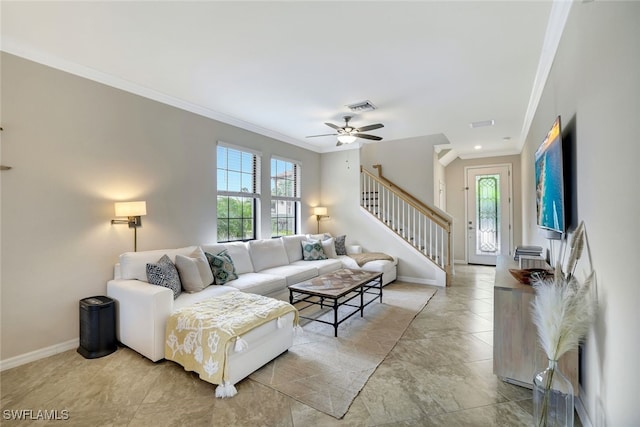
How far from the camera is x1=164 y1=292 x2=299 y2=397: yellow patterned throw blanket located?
6.83 ft

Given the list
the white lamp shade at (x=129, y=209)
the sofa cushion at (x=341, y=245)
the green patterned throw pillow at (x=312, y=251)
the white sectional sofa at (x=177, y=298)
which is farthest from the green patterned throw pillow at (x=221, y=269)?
the sofa cushion at (x=341, y=245)

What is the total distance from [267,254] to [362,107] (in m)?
2.66

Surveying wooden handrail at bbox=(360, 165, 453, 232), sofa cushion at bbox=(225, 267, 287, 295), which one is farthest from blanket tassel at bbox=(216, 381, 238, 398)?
wooden handrail at bbox=(360, 165, 453, 232)

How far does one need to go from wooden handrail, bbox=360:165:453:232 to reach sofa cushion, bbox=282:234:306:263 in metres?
2.28

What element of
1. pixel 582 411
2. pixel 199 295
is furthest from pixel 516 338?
pixel 199 295

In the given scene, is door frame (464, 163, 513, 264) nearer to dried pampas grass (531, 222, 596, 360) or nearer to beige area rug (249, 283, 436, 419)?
beige area rug (249, 283, 436, 419)

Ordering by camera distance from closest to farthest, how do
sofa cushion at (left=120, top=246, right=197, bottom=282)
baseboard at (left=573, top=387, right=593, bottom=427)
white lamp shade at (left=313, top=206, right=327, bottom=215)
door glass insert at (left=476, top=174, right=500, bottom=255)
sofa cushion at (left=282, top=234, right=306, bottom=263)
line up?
baseboard at (left=573, top=387, right=593, bottom=427) < sofa cushion at (left=120, top=246, right=197, bottom=282) < sofa cushion at (left=282, top=234, right=306, bottom=263) < white lamp shade at (left=313, top=206, right=327, bottom=215) < door glass insert at (left=476, top=174, right=500, bottom=255)

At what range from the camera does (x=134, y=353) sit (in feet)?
8.89

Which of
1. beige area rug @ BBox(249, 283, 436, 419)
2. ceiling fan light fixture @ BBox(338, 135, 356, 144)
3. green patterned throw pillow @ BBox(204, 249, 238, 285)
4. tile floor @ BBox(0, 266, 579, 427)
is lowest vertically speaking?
tile floor @ BBox(0, 266, 579, 427)

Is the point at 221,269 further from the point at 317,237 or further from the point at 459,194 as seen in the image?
the point at 459,194

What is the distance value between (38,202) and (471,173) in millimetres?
8118

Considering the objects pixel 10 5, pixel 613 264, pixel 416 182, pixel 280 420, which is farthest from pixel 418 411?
pixel 416 182

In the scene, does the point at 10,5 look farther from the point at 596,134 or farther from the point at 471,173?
the point at 471,173

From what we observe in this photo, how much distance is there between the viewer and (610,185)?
1.38 metres
